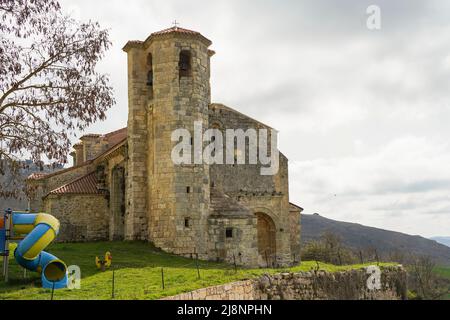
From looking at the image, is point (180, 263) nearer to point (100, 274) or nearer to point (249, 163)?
point (100, 274)

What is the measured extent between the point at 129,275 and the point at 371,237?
4187 inches

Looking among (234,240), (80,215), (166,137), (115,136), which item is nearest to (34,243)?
(166,137)

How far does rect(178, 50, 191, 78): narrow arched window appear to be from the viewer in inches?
1085

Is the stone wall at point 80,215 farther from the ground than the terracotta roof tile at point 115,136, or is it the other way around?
the terracotta roof tile at point 115,136

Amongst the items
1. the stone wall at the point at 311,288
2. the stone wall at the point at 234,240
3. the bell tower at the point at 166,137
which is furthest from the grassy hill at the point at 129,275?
the stone wall at the point at 234,240

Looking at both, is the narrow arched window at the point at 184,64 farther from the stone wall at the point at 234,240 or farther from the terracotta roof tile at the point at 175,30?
the stone wall at the point at 234,240

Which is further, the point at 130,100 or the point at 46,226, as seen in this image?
the point at 130,100

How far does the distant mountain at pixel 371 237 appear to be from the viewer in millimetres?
114375

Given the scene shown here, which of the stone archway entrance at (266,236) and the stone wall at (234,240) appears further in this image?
the stone archway entrance at (266,236)

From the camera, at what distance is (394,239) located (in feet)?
404

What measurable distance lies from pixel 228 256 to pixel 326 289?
481 cm

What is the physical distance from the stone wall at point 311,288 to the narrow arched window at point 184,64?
36.5 feet

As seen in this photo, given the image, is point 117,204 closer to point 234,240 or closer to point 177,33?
point 234,240

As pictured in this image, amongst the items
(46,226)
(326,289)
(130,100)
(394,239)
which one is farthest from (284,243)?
(394,239)
